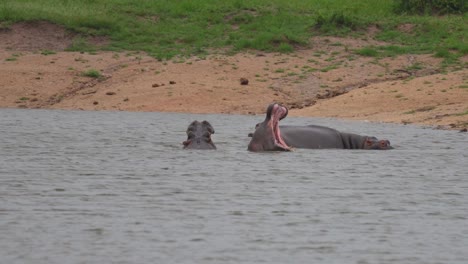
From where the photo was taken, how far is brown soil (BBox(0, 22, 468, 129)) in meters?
25.1

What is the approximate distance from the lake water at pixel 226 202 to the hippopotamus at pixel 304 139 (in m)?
0.36

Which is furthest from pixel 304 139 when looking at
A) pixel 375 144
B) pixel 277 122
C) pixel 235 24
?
pixel 235 24

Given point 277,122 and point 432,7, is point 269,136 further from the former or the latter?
point 432,7

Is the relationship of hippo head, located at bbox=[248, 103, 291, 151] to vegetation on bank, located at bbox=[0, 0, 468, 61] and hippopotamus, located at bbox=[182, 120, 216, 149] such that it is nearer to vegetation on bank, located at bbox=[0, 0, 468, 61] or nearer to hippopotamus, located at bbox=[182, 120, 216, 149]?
hippopotamus, located at bbox=[182, 120, 216, 149]

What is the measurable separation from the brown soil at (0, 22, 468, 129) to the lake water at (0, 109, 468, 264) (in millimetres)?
7369

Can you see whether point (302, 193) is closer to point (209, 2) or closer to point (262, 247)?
point (262, 247)

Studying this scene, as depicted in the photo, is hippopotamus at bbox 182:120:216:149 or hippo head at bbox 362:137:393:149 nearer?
hippopotamus at bbox 182:120:216:149

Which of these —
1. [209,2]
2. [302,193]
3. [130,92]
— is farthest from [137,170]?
[209,2]

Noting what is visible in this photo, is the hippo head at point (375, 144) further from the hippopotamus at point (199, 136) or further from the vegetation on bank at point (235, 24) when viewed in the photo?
the vegetation on bank at point (235, 24)

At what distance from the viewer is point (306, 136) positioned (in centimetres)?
1620

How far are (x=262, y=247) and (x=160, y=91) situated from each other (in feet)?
61.7

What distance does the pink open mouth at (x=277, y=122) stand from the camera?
1532 centimetres

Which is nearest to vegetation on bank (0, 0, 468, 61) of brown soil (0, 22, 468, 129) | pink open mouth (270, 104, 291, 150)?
brown soil (0, 22, 468, 129)

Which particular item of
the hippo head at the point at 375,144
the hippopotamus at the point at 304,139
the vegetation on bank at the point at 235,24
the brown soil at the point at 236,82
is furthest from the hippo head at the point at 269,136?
the vegetation on bank at the point at 235,24
